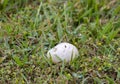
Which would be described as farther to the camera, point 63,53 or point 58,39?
point 58,39

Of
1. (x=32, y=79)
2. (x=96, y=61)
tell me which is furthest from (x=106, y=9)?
(x=32, y=79)

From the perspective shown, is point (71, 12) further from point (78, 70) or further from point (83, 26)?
point (78, 70)

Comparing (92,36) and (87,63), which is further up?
(92,36)
